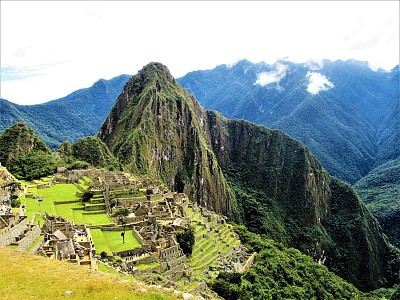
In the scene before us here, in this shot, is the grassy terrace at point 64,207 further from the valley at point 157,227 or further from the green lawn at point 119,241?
the green lawn at point 119,241

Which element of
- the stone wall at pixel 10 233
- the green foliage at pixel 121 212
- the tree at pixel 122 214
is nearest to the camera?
the stone wall at pixel 10 233

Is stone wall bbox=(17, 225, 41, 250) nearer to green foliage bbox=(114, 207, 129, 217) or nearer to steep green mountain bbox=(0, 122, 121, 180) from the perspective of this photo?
green foliage bbox=(114, 207, 129, 217)

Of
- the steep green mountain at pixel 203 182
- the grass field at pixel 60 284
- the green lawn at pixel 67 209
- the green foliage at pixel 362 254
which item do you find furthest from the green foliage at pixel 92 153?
the green foliage at pixel 362 254

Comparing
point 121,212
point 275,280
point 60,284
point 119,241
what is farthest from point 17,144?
point 60,284

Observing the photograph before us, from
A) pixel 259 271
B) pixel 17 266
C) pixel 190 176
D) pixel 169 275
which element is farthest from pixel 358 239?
pixel 17 266

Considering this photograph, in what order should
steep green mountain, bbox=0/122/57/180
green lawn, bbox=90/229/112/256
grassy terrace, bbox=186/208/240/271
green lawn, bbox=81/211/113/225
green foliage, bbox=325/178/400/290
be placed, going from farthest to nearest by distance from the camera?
1. green foliage, bbox=325/178/400/290
2. steep green mountain, bbox=0/122/57/180
3. grassy terrace, bbox=186/208/240/271
4. green lawn, bbox=81/211/113/225
5. green lawn, bbox=90/229/112/256

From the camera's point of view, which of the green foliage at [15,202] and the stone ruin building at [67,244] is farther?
the green foliage at [15,202]

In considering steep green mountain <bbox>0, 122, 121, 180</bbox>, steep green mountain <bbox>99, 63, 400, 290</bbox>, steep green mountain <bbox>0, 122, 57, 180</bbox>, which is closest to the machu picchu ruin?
steep green mountain <bbox>0, 122, 57, 180</bbox>
